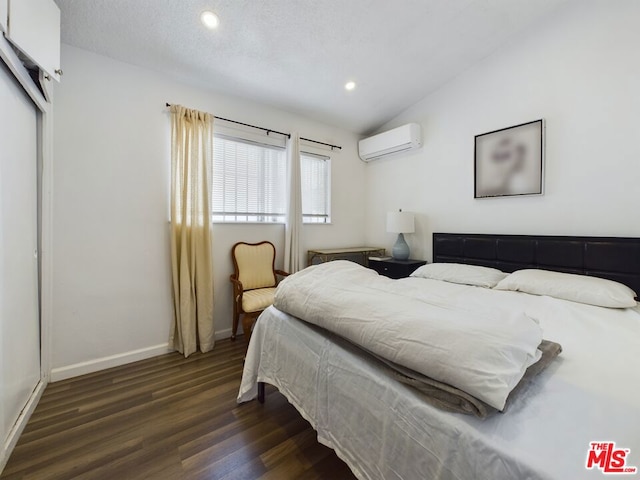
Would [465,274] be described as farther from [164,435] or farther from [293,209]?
[164,435]

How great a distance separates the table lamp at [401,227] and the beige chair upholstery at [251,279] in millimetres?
1488

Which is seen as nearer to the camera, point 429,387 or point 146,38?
point 429,387

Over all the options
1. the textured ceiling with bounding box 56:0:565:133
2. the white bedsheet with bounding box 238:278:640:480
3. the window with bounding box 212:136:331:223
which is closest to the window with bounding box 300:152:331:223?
the window with bounding box 212:136:331:223

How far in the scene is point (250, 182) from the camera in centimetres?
303

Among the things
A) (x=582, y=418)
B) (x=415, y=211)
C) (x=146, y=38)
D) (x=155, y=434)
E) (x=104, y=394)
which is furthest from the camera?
(x=415, y=211)

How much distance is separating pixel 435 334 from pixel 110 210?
8.59 ft

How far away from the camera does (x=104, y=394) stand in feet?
6.12

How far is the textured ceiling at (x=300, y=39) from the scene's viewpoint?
190cm

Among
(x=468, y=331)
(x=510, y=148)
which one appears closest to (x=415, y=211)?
(x=510, y=148)

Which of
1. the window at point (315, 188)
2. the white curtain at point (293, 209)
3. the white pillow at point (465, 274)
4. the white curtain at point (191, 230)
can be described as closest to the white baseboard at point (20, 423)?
the white curtain at point (191, 230)

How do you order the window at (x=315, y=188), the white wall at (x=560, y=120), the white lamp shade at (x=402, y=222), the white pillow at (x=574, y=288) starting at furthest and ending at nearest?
the window at (x=315, y=188) < the white lamp shade at (x=402, y=222) < the white wall at (x=560, y=120) < the white pillow at (x=574, y=288)

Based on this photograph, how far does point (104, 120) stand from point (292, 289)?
2.21 m

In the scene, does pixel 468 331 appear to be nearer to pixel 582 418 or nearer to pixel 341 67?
pixel 582 418

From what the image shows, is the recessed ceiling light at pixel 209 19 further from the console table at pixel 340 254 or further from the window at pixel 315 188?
the console table at pixel 340 254
